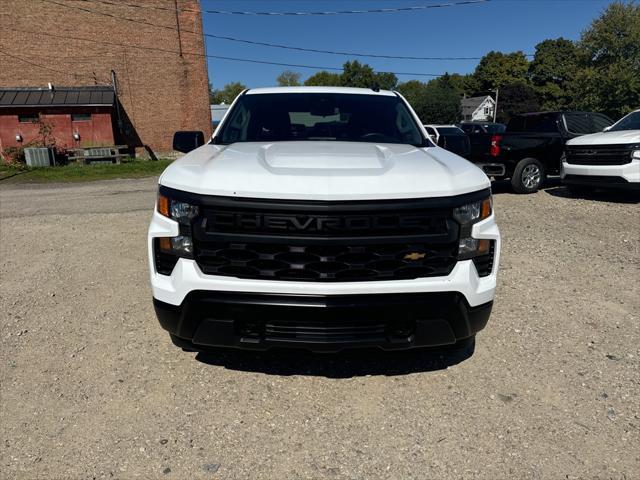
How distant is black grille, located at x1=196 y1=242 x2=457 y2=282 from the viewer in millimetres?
2334

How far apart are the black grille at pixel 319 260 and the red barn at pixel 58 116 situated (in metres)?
21.9

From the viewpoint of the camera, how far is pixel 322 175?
91.8 inches

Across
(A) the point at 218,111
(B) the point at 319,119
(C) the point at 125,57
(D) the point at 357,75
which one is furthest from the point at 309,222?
(D) the point at 357,75

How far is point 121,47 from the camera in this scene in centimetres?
2228

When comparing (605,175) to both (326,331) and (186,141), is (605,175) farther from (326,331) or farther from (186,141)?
(326,331)

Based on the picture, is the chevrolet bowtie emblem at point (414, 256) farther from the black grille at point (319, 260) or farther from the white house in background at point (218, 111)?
the white house in background at point (218, 111)

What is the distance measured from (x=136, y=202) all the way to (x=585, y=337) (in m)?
8.83

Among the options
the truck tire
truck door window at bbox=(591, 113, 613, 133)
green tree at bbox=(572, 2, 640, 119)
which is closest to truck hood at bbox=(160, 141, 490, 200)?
the truck tire

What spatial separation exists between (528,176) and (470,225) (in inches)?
329

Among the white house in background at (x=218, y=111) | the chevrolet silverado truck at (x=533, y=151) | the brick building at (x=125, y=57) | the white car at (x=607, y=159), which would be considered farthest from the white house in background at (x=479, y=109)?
the white car at (x=607, y=159)

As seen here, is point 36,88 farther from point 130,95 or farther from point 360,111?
point 360,111

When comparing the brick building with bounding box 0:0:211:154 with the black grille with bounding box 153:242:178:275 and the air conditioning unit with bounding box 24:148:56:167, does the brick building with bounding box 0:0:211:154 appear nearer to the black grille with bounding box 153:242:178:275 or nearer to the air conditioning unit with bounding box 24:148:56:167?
the air conditioning unit with bounding box 24:148:56:167

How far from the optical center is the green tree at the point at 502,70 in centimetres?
7294

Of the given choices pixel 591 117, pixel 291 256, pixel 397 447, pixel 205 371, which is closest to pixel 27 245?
pixel 205 371
